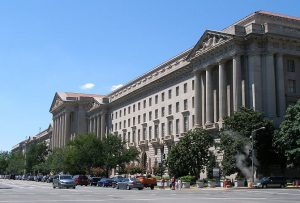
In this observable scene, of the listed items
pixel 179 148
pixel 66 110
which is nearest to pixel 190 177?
pixel 179 148

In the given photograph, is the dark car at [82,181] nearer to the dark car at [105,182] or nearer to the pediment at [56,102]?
the dark car at [105,182]

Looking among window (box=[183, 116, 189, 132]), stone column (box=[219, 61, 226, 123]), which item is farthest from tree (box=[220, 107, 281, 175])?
window (box=[183, 116, 189, 132])

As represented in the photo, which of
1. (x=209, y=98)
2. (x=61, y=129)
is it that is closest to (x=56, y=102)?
(x=61, y=129)

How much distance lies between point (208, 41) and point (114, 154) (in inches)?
1190

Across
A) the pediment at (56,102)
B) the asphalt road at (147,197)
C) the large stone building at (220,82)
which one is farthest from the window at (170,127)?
the pediment at (56,102)

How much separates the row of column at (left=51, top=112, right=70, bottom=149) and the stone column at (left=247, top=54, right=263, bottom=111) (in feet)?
298

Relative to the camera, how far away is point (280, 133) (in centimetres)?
5288

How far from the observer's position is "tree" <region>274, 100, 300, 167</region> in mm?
50259

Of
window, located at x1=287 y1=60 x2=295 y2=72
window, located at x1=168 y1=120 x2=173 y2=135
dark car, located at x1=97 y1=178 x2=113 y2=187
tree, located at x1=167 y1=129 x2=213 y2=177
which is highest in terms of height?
window, located at x1=287 y1=60 x2=295 y2=72

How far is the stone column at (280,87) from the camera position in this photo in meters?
61.1

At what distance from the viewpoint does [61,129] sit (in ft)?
497

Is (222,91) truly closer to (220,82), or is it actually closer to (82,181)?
(220,82)

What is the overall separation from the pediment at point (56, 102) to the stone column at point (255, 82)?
95.1m

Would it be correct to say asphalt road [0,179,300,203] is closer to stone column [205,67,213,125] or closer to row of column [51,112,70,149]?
stone column [205,67,213,125]
